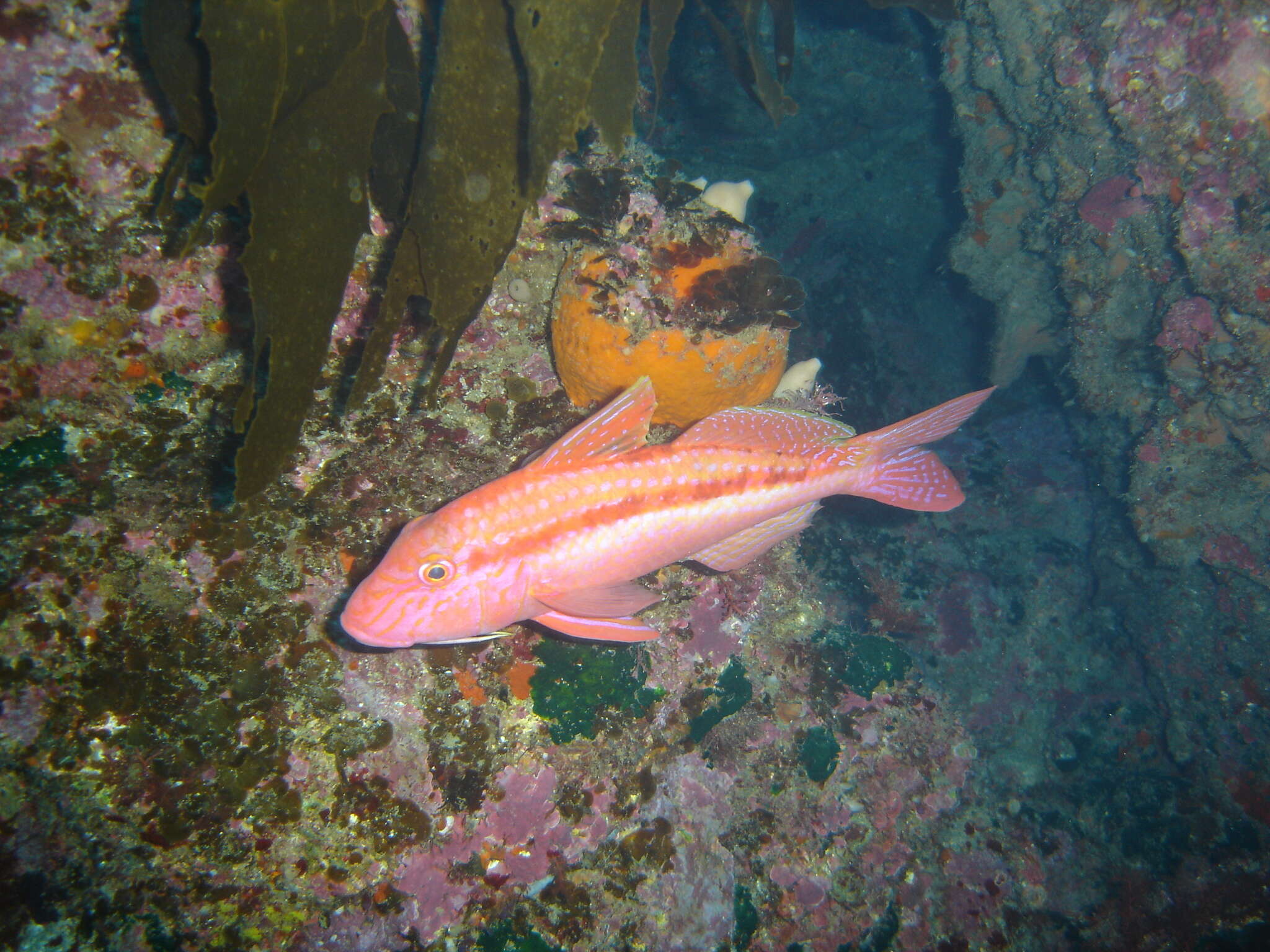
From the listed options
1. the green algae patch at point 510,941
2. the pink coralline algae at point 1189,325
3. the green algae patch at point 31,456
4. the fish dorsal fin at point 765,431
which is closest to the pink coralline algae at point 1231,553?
the pink coralline algae at point 1189,325

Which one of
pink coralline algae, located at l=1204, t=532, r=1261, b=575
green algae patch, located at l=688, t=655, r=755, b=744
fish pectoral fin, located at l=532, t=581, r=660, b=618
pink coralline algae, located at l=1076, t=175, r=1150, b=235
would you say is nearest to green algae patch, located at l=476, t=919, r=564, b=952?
green algae patch, located at l=688, t=655, r=755, b=744

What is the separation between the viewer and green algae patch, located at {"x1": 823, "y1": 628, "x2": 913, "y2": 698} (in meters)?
5.25

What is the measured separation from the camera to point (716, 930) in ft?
12.2

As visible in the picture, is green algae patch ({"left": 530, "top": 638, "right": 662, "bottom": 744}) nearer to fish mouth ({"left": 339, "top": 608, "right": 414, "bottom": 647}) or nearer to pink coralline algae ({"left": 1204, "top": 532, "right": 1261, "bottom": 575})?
fish mouth ({"left": 339, "top": 608, "right": 414, "bottom": 647})

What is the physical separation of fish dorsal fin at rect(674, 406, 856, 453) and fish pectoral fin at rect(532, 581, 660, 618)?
886 mm

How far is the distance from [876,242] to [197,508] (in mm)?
10715

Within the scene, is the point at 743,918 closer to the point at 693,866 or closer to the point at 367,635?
the point at 693,866

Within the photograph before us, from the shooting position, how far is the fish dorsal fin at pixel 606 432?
2559 millimetres

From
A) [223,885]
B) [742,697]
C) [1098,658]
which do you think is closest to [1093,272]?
[1098,658]

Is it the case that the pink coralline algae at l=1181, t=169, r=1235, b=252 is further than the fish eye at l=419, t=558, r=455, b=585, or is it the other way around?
the pink coralline algae at l=1181, t=169, r=1235, b=252

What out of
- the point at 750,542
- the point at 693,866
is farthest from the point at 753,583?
the point at 693,866

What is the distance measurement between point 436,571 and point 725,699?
2.89 metres

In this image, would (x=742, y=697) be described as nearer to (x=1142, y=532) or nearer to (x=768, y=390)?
(x=768, y=390)

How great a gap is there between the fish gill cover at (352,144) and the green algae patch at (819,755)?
14.1 ft
